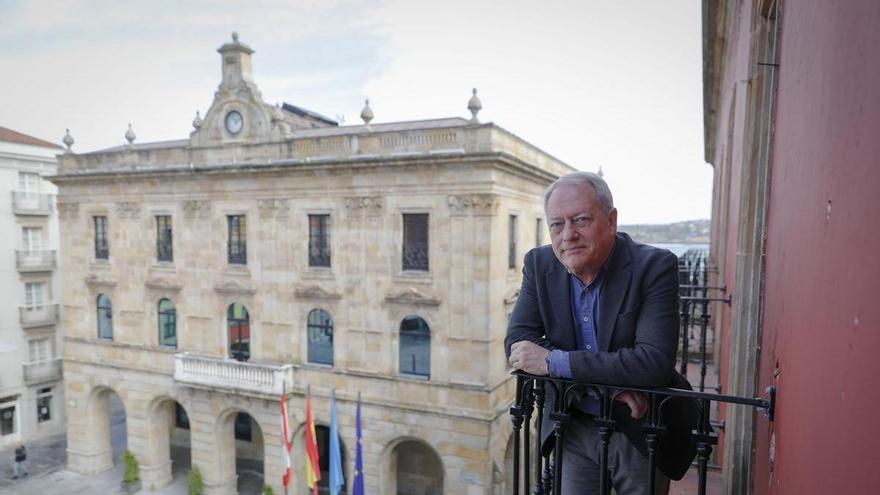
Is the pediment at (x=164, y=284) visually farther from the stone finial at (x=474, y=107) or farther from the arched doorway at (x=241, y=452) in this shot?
the stone finial at (x=474, y=107)

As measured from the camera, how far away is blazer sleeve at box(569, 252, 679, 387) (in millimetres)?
2604

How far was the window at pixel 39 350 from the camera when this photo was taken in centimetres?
2752

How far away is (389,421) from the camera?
17.7m

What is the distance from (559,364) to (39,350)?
3320cm

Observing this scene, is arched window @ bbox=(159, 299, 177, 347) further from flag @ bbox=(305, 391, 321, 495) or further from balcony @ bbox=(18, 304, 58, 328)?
balcony @ bbox=(18, 304, 58, 328)

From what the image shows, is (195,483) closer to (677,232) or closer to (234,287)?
(234,287)

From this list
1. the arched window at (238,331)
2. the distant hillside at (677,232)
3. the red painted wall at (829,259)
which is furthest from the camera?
the distant hillside at (677,232)

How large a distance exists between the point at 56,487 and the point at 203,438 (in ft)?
24.6

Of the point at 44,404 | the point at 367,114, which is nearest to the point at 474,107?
the point at 367,114

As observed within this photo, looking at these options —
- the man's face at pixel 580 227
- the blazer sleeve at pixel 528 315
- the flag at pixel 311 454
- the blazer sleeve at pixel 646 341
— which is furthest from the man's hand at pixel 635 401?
the flag at pixel 311 454

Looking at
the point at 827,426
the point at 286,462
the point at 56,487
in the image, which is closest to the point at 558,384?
the point at 827,426

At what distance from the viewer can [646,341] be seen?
8.71 ft

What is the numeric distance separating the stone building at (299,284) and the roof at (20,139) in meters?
7.11

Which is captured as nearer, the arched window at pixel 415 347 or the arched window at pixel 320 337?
the arched window at pixel 415 347
